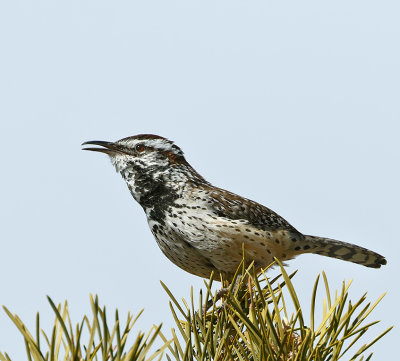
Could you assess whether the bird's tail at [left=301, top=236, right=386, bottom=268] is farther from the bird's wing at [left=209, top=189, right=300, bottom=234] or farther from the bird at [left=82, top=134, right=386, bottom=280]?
the bird's wing at [left=209, top=189, right=300, bottom=234]

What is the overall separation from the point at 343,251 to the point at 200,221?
1059 millimetres

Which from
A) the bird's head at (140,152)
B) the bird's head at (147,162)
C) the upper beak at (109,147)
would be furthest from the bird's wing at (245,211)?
the upper beak at (109,147)

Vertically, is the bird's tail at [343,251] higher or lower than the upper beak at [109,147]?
lower

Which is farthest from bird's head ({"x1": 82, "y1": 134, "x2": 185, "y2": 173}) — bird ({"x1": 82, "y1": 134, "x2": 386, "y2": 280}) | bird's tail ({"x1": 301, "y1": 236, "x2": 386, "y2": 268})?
bird's tail ({"x1": 301, "y1": 236, "x2": 386, "y2": 268})

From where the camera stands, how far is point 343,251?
4.10m

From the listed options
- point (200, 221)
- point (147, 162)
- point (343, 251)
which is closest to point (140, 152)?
point (147, 162)

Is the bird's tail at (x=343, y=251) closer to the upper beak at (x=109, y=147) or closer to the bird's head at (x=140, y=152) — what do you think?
the bird's head at (x=140, y=152)

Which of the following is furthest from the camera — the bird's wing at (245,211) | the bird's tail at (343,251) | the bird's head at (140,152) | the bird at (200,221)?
the bird's head at (140,152)

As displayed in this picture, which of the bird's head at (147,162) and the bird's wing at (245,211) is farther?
the bird's head at (147,162)

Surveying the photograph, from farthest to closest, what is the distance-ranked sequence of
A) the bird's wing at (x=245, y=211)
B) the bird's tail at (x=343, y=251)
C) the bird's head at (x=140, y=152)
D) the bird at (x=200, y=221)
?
1. the bird's head at (x=140, y=152)
2. the bird's tail at (x=343, y=251)
3. the bird's wing at (x=245, y=211)
4. the bird at (x=200, y=221)

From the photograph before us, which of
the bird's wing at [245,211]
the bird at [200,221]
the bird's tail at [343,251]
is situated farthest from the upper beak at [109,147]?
the bird's tail at [343,251]

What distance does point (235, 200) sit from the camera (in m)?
3.92

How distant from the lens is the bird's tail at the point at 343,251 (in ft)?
13.2

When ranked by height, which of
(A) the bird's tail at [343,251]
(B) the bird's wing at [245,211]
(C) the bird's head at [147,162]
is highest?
(C) the bird's head at [147,162]
